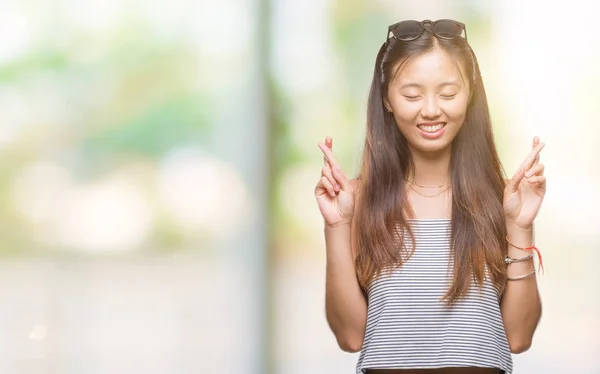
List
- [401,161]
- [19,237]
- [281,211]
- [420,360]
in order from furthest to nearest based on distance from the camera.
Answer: [281,211]
[19,237]
[401,161]
[420,360]

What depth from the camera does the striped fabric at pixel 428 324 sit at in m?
1.95

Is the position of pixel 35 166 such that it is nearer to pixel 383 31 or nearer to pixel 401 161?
pixel 383 31

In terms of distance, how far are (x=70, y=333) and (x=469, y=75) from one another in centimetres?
168

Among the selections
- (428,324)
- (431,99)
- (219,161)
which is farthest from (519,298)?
(219,161)

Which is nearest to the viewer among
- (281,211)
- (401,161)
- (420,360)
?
(420,360)

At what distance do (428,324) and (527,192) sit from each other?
12.2 inches

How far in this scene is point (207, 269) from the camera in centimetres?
337

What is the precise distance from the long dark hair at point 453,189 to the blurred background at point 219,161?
1232 mm

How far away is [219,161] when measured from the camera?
3400 mm

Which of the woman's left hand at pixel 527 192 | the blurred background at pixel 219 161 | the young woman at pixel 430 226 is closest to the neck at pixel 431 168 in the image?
the young woman at pixel 430 226

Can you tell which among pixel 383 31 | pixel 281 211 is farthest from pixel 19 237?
→ pixel 383 31

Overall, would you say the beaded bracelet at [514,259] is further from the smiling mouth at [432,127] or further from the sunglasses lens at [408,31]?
the sunglasses lens at [408,31]

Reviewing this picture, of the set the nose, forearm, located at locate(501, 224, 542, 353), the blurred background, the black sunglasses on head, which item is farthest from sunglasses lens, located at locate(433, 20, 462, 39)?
the blurred background

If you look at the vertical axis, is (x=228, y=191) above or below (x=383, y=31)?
below
